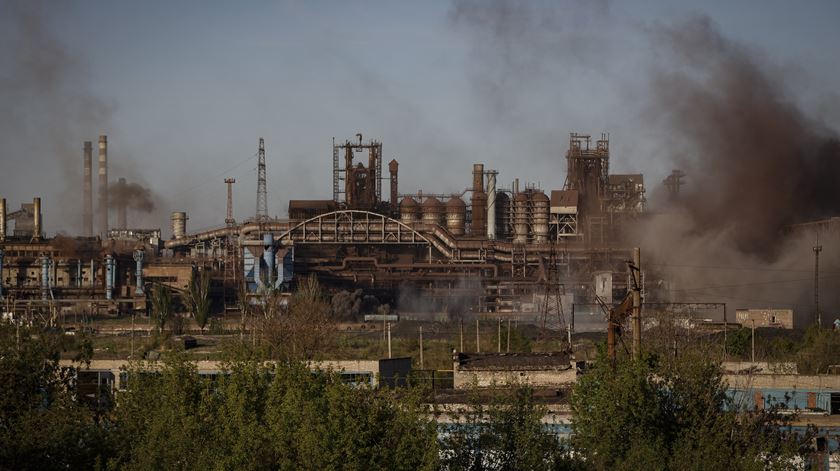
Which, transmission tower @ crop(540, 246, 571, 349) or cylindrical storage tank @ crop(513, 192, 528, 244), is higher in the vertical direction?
cylindrical storage tank @ crop(513, 192, 528, 244)

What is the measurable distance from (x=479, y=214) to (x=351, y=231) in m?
9.41

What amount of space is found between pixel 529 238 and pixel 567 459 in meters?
70.5

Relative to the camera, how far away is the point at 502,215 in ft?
308

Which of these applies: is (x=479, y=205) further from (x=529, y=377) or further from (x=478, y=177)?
(x=529, y=377)

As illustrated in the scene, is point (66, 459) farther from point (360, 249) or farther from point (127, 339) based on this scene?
point (360, 249)

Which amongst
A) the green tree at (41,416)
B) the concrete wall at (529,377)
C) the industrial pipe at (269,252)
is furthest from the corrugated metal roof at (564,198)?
the green tree at (41,416)

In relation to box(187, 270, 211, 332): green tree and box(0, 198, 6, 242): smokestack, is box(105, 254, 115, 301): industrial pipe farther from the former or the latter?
box(0, 198, 6, 242): smokestack

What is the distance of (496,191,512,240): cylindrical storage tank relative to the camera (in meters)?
93.8

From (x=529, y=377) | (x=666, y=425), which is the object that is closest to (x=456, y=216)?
(x=529, y=377)

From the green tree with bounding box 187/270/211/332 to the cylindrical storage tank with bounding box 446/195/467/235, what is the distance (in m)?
17.8

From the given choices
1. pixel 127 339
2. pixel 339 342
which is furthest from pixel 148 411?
pixel 127 339

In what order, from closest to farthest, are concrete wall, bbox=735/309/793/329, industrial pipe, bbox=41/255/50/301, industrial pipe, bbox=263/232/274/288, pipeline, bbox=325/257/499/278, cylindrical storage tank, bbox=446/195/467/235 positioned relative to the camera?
concrete wall, bbox=735/309/793/329 → industrial pipe, bbox=41/255/50/301 → industrial pipe, bbox=263/232/274/288 → pipeline, bbox=325/257/499/278 → cylindrical storage tank, bbox=446/195/467/235

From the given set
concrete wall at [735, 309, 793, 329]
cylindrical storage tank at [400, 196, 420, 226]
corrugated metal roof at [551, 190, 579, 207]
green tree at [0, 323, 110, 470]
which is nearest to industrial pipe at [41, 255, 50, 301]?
cylindrical storage tank at [400, 196, 420, 226]

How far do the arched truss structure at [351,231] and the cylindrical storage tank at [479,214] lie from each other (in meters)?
4.93
